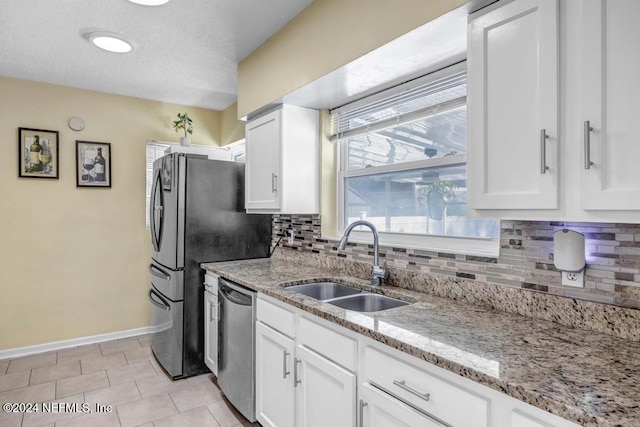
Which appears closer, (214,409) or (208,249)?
(214,409)

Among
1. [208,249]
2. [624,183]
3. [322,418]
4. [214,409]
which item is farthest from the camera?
[208,249]

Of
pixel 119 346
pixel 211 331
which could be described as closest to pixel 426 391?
pixel 211 331

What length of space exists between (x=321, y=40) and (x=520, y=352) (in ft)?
5.68

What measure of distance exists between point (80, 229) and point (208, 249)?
5.13ft

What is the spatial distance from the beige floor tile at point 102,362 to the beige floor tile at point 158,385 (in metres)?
0.46

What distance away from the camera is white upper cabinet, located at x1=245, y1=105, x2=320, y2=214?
8.37 feet

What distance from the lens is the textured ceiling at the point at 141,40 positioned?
210 cm

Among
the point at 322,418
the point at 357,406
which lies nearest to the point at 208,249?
the point at 322,418

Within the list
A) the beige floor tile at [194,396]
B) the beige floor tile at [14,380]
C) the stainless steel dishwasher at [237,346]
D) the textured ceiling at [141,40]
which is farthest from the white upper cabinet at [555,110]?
the beige floor tile at [14,380]

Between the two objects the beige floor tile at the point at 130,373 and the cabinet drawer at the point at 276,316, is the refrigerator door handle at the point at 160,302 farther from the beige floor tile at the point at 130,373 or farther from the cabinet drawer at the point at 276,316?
the cabinet drawer at the point at 276,316

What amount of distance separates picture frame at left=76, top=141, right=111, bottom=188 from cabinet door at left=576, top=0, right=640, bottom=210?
3.85m

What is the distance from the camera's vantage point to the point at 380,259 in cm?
215

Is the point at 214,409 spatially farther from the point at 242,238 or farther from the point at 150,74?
the point at 150,74

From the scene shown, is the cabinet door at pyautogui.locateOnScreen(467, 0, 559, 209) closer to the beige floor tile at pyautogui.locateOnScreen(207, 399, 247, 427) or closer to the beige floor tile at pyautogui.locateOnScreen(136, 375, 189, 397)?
the beige floor tile at pyautogui.locateOnScreen(207, 399, 247, 427)
